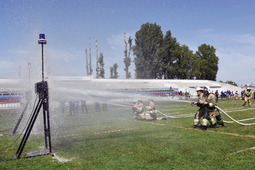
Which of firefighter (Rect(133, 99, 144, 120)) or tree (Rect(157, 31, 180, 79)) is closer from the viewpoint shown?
firefighter (Rect(133, 99, 144, 120))

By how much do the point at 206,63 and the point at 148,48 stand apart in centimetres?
2176

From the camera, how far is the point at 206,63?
76938 millimetres

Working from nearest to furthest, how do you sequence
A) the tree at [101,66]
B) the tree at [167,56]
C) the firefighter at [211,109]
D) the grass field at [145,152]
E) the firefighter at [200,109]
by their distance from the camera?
the grass field at [145,152] < the firefighter at [211,109] < the firefighter at [200,109] < the tree at [101,66] < the tree at [167,56]

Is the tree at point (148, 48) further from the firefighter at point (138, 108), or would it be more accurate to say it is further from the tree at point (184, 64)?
the firefighter at point (138, 108)

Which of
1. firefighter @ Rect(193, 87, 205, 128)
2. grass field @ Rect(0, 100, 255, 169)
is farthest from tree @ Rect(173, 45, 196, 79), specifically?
grass field @ Rect(0, 100, 255, 169)

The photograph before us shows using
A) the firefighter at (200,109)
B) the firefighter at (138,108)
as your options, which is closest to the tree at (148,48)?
the firefighter at (138,108)

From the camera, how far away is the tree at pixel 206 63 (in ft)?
249

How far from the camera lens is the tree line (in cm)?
6838

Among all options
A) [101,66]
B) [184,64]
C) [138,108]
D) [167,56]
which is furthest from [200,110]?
[184,64]

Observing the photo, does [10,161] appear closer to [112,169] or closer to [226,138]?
[112,169]

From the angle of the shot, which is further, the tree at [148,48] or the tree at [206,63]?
the tree at [206,63]

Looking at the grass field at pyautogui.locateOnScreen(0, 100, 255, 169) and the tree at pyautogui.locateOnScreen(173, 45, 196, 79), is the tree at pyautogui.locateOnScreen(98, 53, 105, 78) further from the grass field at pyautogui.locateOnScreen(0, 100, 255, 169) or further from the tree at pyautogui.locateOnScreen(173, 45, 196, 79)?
the grass field at pyautogui.locateOnScreen(0, 100, 255, 169)

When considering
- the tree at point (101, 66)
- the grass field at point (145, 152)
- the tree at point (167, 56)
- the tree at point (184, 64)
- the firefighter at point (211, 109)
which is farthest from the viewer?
the tree at point (184, 64)

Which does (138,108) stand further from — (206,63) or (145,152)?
(206,63)
